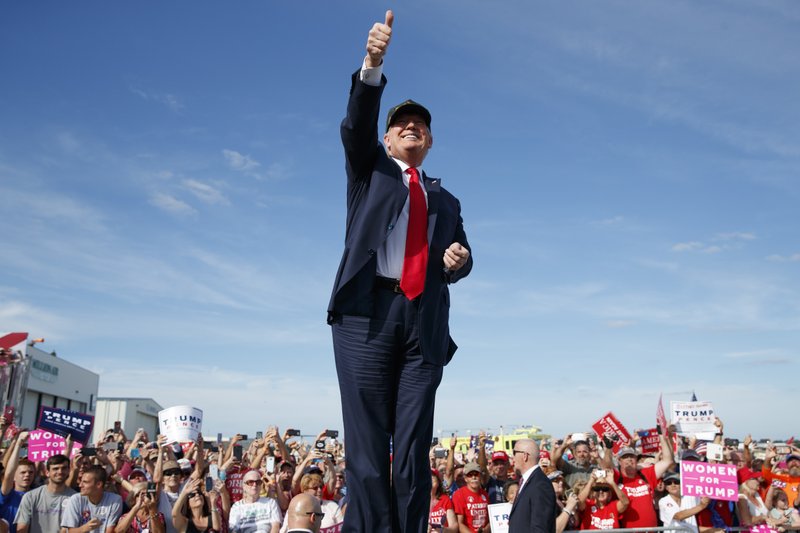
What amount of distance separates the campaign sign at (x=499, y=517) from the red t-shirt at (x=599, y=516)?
121 cm

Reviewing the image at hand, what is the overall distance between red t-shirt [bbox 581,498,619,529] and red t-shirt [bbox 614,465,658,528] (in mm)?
187

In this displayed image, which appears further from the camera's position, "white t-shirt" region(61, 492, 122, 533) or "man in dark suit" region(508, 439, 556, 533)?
"white t-shirt" region(61, 492, 122, 533)

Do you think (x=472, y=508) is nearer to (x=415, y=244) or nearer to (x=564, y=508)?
(x=564, y=508)

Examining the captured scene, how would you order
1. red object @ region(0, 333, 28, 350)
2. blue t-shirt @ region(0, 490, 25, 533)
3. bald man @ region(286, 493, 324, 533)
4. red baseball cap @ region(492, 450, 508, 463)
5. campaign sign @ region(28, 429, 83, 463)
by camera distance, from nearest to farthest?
1. bald man @ region(286, 493, 324, 533)
2. blue t-shirt @ region(0, 490, 25, 533)
3. campaign sign @ region(28, 429, 83, 463)
4. red baseball cap @ region(492, 450, 508, 463)
5. red object @ region(0, 333, 28, 350)

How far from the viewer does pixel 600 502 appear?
8.47 meters

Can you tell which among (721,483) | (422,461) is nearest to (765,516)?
(721,483)

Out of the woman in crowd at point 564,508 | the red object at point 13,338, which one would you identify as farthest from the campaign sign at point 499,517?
the red object at point 13,338

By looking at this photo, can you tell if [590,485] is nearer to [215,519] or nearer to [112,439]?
[215,519]

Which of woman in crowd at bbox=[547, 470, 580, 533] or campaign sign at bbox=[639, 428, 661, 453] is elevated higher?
campaign sign at bbox=[639, 428, 661, 453]

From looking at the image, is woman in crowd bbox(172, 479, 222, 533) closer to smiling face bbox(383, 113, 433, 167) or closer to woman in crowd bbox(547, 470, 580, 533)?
woman in crowd bbox(547, 470, 580, 533)

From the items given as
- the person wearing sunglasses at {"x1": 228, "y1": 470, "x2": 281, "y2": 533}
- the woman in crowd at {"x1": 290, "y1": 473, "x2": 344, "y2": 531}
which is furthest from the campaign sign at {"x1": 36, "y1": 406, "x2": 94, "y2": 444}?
the woman in crowd at {"x1": 290, "y1": 473, "x2": 344, "y2": 531}

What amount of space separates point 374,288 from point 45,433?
29.0 ft

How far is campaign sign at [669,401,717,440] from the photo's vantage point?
1311 cm

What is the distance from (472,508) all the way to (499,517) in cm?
124
